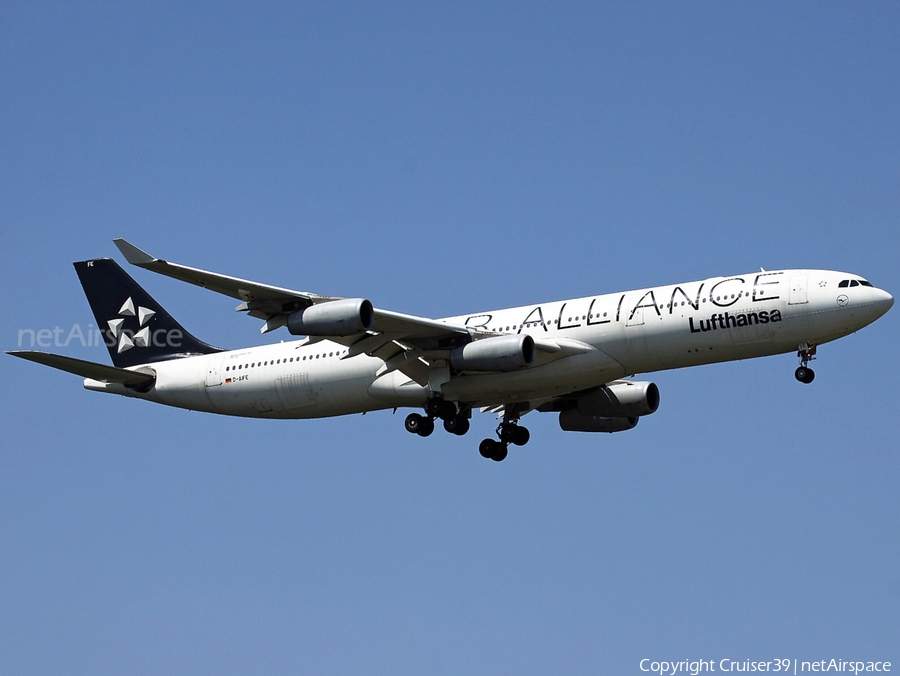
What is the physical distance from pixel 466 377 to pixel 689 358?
707 cm

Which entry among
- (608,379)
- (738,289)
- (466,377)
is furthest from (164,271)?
(738,289)

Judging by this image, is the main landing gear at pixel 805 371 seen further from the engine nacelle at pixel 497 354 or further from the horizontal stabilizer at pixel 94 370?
the horizontal stabilizer at pixel 94 370

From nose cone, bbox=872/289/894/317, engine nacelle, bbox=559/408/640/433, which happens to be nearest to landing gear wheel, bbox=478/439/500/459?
engine nacelle, bbox=559/408/640/433

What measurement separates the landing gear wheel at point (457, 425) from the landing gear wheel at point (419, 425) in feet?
2.05

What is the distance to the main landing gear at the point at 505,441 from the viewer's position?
46.5 metres

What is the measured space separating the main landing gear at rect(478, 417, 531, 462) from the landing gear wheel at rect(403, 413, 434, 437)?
339 centimetres

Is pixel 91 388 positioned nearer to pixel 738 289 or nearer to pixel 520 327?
pixel 520 327

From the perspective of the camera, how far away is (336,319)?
37938 millimetres

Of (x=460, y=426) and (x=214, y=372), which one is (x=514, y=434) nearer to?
(x=460, y=426)

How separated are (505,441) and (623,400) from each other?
174 inches

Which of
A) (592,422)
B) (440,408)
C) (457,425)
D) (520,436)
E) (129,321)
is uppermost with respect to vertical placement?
(129,321)

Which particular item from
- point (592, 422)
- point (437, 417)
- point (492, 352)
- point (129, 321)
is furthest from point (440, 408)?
point (129, 321)

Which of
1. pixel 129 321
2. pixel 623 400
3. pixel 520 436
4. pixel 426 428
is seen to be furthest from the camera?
pixel 129 321

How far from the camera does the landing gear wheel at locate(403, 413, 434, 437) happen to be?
143 feet
